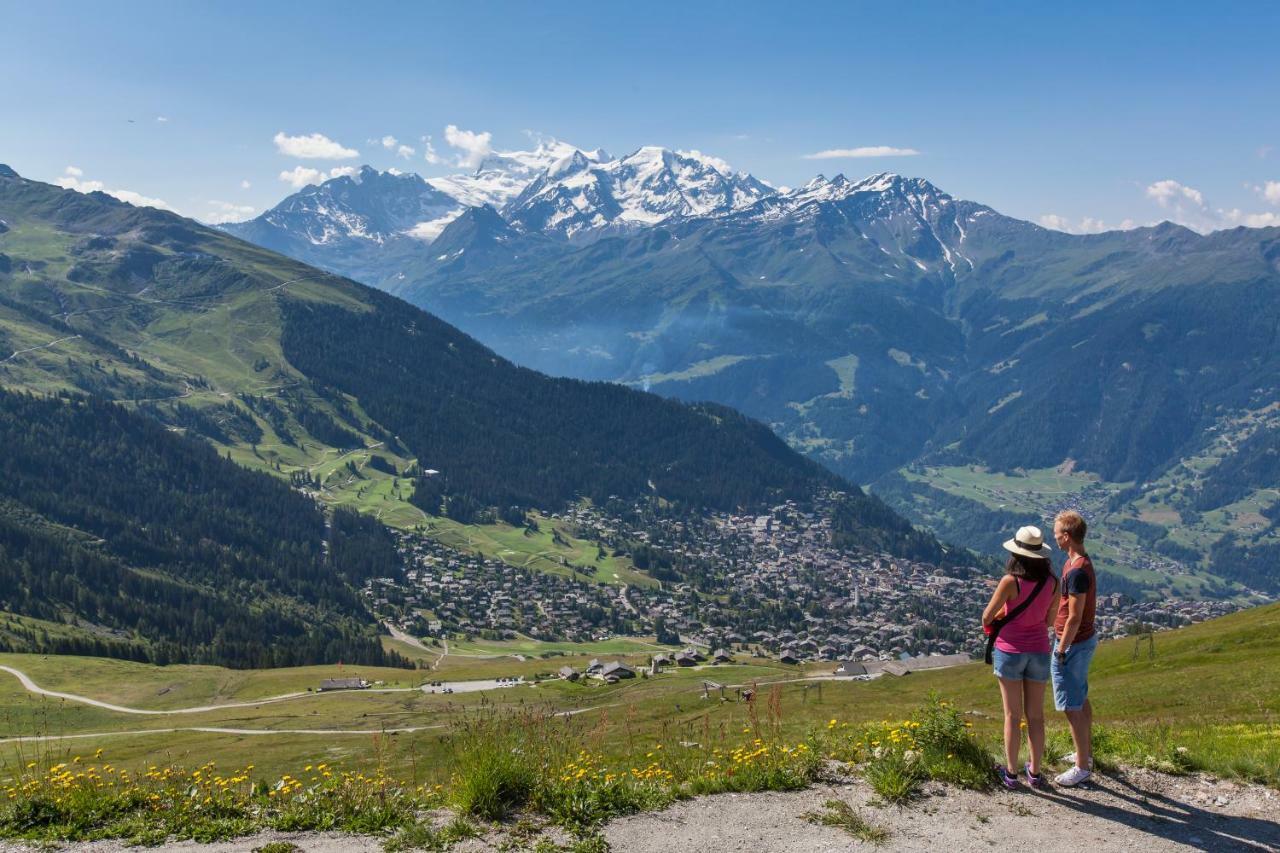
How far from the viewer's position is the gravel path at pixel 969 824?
13.0 meters

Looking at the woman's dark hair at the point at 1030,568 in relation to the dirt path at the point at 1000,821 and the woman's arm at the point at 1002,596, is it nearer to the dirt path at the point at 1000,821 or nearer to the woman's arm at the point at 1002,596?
the woman's arm at the point at 1002,596

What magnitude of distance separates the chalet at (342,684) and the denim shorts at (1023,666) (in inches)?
3919

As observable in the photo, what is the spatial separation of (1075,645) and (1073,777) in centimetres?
223

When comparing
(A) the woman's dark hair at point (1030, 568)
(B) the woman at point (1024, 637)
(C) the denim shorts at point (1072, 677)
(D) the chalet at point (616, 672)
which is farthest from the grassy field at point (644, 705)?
(A) the woman's dark hair at point (1030, 568)

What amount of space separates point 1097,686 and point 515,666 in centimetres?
9231

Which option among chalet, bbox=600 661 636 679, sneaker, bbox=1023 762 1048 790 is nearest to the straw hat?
sneaker, bbox=1023 762 1048 790

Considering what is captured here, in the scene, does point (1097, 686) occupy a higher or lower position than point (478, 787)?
lower

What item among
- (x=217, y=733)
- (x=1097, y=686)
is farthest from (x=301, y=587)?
(x=1097, y=686)

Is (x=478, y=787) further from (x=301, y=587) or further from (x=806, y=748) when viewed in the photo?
(x=301, y=587)

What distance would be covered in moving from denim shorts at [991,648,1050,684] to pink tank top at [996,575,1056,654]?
7 centimetres

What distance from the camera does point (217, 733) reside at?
239ft

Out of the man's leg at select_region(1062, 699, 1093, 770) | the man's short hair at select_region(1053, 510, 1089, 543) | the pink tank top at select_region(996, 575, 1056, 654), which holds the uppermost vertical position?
the man's short hair at select_region(1053, 510, 1089, 543)

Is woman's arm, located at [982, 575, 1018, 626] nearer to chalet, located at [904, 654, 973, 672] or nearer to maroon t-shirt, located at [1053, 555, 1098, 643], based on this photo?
maroon t-shirt, located at [1053, 555, 1098, 643]

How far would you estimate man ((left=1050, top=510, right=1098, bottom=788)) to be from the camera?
14578mm
